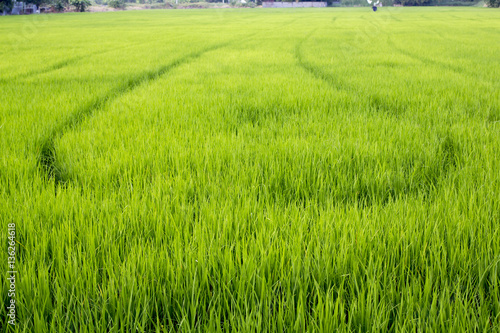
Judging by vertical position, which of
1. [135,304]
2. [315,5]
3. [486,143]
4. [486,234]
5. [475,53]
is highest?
[315,5]

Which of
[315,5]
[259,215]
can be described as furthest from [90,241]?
[315,5]

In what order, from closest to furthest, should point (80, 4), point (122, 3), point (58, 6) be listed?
point (58, 6) < point (80, 4) < point (122, 3)

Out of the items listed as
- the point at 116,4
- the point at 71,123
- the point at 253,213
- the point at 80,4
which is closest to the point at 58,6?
the point at 80,4

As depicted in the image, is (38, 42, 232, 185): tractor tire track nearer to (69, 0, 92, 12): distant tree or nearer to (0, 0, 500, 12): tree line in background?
(0, 0, 500, 12): tree line in background

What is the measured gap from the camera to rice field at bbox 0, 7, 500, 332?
72cm

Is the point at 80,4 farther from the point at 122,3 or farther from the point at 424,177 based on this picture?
the point at 424,177

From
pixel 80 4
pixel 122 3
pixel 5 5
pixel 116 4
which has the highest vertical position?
pixel 122 3

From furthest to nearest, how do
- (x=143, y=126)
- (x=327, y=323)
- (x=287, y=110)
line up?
(x=287, y=110) < (x=143, y=126) < (x=327, y=323)

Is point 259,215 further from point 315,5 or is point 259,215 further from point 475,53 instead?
point 315,5

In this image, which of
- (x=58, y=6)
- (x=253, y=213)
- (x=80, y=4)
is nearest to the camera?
(x=253, y=213)

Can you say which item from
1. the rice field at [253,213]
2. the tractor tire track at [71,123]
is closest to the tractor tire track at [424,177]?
the rice field at [253,213]

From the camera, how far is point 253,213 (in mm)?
1124

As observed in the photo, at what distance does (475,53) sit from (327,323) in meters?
8.90

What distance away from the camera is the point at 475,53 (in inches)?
285
